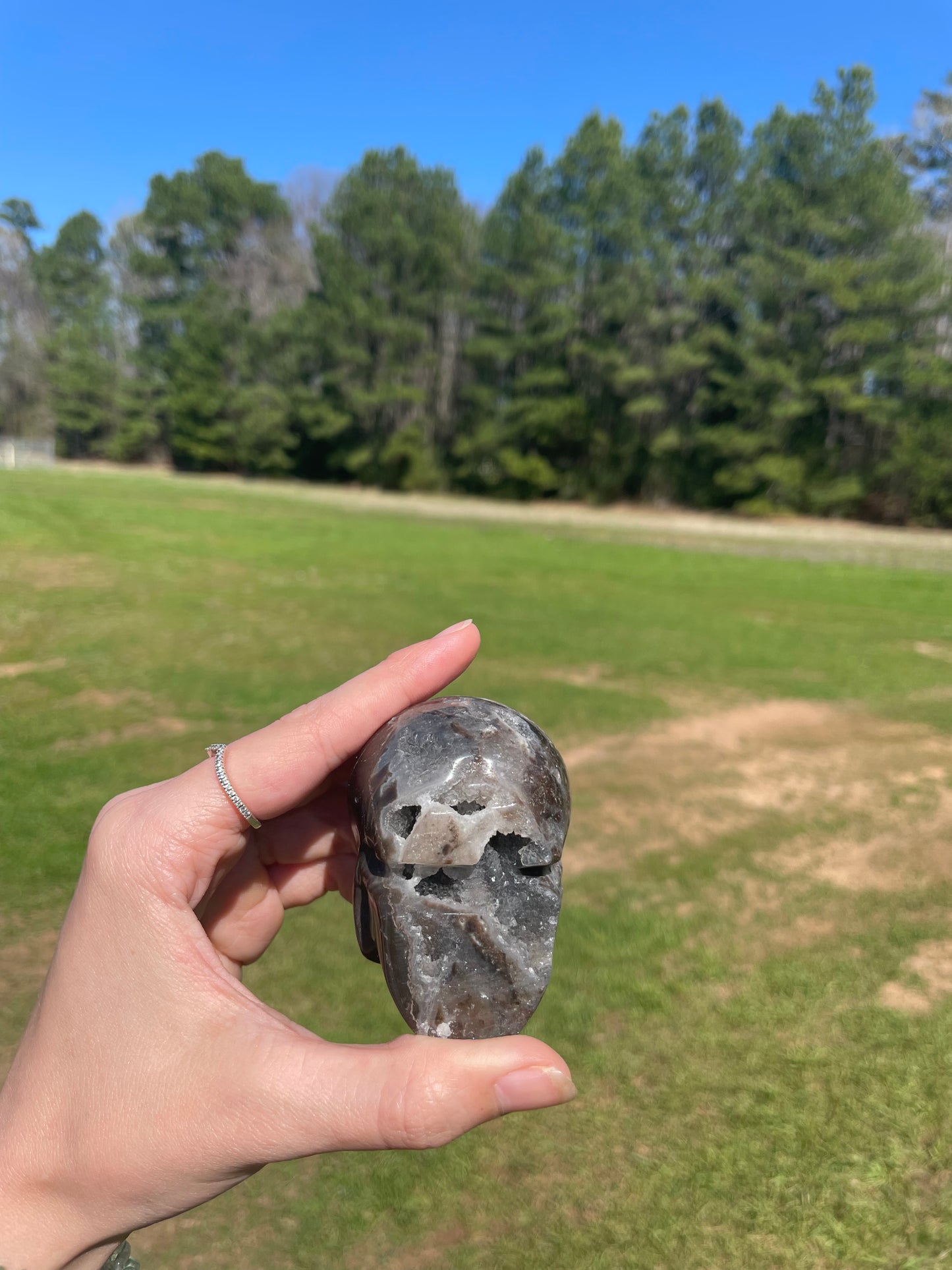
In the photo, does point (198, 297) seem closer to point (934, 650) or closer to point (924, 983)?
point (934, 650)

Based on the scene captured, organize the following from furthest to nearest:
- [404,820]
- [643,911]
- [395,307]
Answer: [395,307]
[643,911]
[404,820]

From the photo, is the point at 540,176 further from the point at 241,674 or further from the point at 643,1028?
the point at 643,1028

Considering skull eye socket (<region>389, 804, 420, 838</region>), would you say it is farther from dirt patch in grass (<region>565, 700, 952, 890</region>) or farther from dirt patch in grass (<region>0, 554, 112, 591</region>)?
dirt patch in grass (<region>0, 554, 112, 591</region>)

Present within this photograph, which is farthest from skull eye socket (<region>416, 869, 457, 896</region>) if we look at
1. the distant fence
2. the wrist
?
the distant fence

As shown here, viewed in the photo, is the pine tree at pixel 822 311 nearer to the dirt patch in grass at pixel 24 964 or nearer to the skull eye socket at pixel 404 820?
the dirt patch in grass at pixel 24 964

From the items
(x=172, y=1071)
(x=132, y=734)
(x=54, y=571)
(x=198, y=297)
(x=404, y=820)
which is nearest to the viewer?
(x=172, y=1071)

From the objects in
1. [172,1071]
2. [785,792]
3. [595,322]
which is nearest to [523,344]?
[595,322]

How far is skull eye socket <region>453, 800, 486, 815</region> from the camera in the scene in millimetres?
1703

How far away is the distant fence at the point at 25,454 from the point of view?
46.5 metres

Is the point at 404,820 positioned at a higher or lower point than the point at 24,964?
higher

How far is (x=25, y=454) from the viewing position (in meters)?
48.3

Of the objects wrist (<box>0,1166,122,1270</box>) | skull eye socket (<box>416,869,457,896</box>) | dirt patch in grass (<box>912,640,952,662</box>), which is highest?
skull eye socket (<box>416,869,457,896</box>)

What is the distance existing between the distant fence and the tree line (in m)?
5.64

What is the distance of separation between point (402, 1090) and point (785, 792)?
17.9 ft
